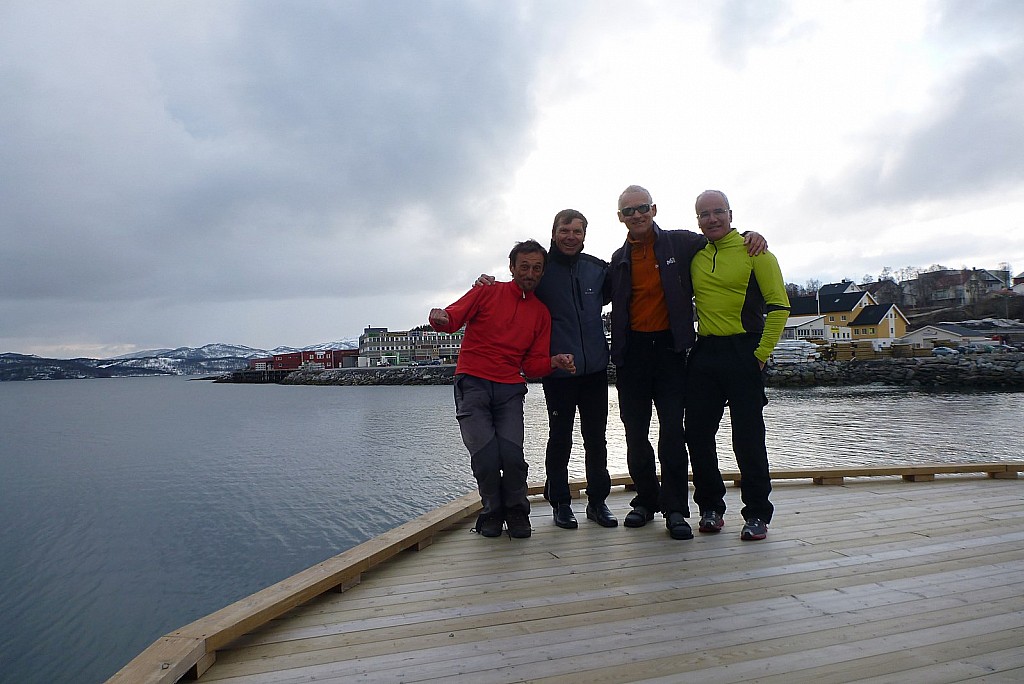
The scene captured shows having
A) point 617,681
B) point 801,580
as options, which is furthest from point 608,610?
point 801,580

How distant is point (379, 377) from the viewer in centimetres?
8581

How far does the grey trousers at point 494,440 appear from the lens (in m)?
3.65

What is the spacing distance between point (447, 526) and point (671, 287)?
6.62 feet

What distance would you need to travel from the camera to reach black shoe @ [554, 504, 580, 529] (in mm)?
3805

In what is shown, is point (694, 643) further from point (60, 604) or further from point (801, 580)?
point (60, 604)

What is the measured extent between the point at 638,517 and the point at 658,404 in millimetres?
718

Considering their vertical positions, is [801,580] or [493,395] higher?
[493,395]

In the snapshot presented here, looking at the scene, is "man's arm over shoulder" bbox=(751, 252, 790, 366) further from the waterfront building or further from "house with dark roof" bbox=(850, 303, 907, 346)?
the waterfront building

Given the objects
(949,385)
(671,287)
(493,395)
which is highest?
(671,287)

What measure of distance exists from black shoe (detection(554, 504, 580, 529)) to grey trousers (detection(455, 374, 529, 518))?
32 cm

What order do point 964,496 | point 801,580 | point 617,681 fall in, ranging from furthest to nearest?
point 964,496
point 801,580
point 617,681

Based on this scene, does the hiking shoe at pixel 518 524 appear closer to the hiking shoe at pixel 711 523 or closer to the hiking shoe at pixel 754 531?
the hiking shoe at pixel 711 523

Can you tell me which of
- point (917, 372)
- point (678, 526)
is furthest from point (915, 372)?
point (678, 526)

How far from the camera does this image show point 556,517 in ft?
12.9
